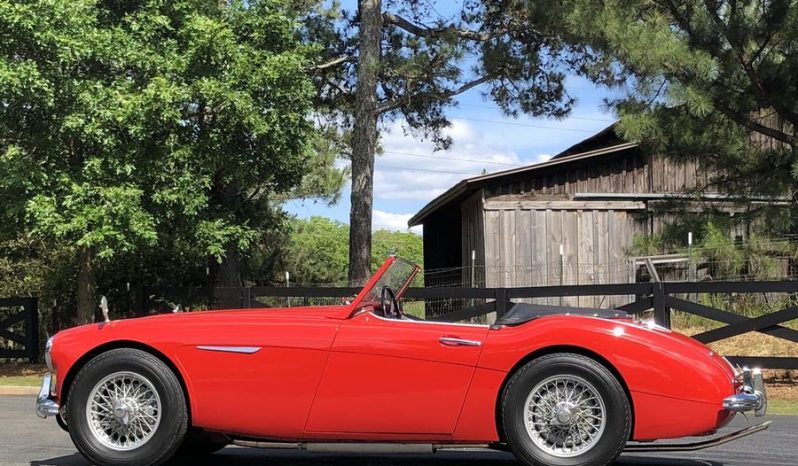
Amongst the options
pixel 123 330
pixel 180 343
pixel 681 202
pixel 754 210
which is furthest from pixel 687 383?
pixel 681 202

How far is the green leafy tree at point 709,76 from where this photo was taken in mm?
10367

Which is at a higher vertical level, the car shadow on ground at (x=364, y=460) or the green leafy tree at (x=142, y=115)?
the green leafy tree at (x=142, y=115)

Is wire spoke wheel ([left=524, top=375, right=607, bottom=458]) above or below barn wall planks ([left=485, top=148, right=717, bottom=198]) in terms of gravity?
below

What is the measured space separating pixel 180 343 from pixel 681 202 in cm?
923

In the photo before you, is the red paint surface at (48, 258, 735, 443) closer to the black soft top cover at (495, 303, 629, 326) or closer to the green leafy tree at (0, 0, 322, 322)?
the black soft top cover at (495, 303, 629, 326)

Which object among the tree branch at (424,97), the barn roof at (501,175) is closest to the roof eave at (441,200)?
the barn roof at (501,175)

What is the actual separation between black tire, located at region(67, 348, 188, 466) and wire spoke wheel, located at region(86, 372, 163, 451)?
2cm

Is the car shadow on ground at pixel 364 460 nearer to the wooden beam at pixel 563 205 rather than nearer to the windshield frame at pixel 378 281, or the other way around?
the windshield frame at pixel 378 281

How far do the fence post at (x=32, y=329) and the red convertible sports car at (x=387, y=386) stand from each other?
37.2 feet

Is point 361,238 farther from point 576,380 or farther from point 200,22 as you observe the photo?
point 576,380

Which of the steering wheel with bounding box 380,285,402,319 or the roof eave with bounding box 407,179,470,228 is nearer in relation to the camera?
the steering wheel with bounding box 380,285,402,319

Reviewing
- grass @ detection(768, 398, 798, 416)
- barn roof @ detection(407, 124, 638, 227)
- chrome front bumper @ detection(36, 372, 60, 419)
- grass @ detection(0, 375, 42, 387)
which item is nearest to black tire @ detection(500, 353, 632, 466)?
chrome front bumper @ detection(36, 372, 60, 419)

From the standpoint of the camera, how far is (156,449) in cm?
493

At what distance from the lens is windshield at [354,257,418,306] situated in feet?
17.3
